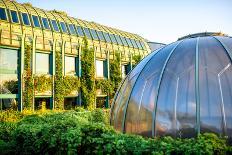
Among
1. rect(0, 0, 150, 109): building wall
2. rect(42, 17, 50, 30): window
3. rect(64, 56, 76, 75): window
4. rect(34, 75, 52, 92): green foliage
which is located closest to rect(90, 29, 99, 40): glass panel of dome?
rect(0, 0, 150, 109): building wall

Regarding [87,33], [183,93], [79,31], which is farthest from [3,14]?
[183,93]

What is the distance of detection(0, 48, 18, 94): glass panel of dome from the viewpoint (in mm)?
27891

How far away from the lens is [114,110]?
8.38m

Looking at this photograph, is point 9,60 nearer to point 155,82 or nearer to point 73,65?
point 73,65

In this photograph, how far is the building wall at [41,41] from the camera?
2873cm

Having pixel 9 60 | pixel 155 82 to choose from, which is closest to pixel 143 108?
pixel 155 82

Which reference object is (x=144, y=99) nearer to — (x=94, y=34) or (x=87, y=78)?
(x=87, y=78)

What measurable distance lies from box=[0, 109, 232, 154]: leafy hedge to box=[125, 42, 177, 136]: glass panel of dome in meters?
0.56

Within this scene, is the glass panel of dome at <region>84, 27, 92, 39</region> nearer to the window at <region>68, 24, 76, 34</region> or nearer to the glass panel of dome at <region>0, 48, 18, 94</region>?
the window at <region>68, 24, 76, 34</region>

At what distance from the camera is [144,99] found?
711 centimetres

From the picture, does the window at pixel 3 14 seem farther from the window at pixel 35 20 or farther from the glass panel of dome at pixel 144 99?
the glass panel of dome at pixel 144 99

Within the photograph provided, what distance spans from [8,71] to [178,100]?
25052mm

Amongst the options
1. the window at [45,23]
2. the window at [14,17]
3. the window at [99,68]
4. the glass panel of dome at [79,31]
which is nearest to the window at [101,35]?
the glass panel of dome at [79,31]

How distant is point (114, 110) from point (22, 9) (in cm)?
2777
